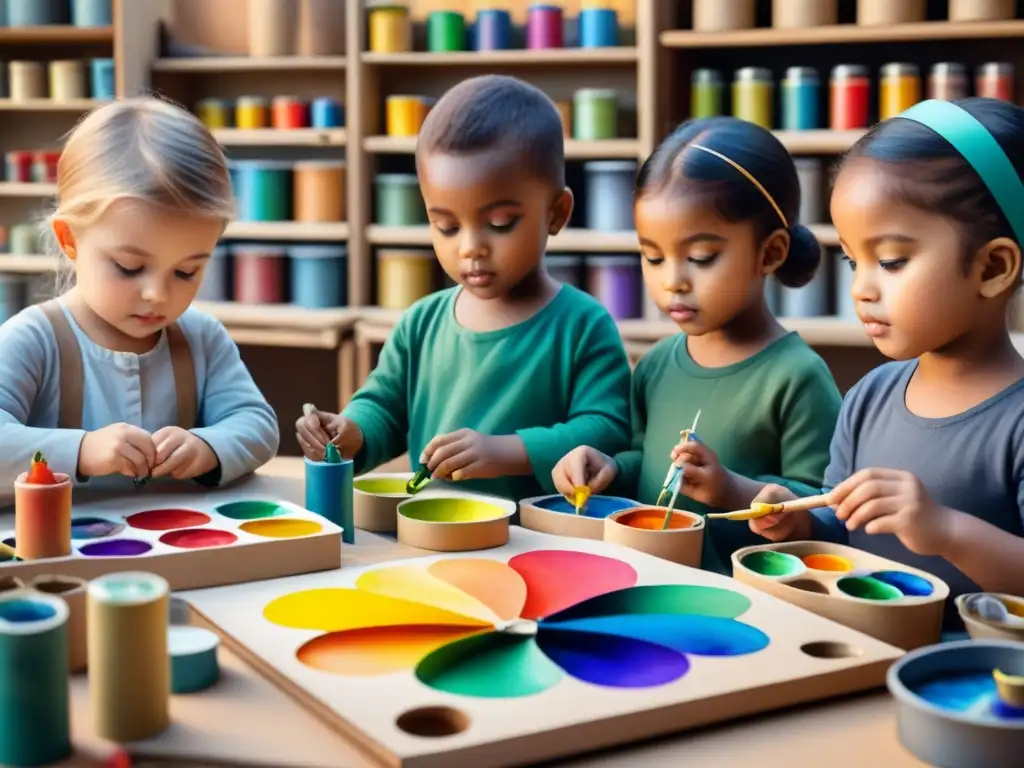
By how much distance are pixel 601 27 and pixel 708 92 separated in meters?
0.36

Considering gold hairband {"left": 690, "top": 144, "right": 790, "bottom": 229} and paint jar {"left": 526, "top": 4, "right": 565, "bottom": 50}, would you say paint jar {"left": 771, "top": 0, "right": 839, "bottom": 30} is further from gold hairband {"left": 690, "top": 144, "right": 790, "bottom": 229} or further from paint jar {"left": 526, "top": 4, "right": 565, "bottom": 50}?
gold hairband {"left": 690, "top": 144, "right": 790, "bottom": 229}

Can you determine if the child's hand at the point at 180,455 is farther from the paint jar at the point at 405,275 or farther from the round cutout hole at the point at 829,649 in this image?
the paint jar at the point at 405,275

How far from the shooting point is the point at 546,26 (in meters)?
3.27

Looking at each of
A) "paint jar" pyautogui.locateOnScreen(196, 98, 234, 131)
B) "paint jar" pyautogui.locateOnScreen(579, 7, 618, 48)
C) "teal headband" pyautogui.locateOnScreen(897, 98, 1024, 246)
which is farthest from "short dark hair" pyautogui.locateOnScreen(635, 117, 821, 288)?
"paint jar" pyautogui.locateOnScreen(196, 98, 234, 131)

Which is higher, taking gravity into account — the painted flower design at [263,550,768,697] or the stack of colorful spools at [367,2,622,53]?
the stack of colorful spools at [367,2,622,53]

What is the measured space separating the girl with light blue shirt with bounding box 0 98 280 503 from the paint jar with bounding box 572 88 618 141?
1.88m

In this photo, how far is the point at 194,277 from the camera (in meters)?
1.38

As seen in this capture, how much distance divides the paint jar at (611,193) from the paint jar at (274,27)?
0.99m

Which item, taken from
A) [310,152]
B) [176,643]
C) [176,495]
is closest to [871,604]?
[176,643]

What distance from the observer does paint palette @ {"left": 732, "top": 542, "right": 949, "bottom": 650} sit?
935mm

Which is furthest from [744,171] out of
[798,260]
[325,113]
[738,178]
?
[325,113]

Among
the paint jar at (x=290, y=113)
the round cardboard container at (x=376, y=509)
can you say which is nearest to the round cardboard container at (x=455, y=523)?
the round cardboard container at (x=376, y=509)

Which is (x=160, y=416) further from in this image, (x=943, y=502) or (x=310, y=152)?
(x=310, y=152)

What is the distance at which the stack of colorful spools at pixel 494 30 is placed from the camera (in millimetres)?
3242
